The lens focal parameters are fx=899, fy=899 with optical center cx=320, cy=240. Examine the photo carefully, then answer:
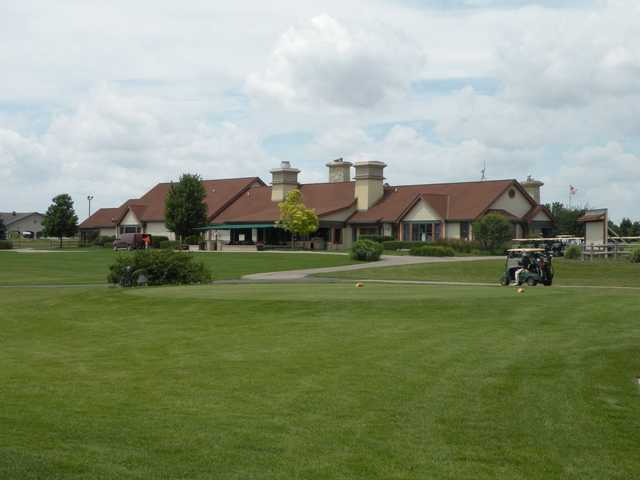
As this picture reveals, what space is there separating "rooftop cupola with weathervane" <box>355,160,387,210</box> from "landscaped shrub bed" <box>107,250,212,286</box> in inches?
1972

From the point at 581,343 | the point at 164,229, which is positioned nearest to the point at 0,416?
the point at 581,343

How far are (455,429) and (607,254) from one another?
42.6m

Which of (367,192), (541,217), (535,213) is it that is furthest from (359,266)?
(367,192)

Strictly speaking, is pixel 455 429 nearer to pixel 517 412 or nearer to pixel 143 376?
pixel 517 412

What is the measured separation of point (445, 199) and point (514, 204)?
230 inches

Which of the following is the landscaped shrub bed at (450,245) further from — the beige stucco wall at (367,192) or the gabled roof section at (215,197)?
the gabled roof section at (215,197)

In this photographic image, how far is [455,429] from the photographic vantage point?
9500mm

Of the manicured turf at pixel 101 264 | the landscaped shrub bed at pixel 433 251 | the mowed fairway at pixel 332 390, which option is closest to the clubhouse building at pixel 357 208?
the landscaped shrub bed at pixel 433 251

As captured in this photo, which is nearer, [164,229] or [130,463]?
[130,463]

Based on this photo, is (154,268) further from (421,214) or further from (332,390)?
(421,214)

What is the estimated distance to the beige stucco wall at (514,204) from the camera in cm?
7444

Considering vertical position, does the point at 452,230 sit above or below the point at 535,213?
below

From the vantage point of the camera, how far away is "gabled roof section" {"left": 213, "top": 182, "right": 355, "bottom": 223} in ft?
270

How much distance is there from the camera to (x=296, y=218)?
76000 millimetres
